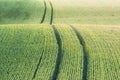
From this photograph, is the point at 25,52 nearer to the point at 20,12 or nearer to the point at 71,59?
the point at 71,59

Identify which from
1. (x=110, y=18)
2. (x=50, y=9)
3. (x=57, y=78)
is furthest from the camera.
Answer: (x=50, y=9)

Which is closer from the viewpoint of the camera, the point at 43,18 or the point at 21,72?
the point at 21,72

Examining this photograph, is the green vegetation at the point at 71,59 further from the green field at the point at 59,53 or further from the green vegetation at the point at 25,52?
the green vegetation at the point at 25,52

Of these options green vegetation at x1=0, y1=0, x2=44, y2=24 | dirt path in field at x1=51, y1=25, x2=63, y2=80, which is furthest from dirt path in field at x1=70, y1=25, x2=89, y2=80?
green vegetation at x1=0, y1=0, x2=44, y2=24

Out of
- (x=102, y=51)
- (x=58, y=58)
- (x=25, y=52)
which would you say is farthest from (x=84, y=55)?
(x=25, y=52)

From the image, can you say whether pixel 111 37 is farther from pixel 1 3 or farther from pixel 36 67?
pixel 1 3

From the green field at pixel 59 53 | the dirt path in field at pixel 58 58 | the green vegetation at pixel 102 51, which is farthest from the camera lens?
the green vegetation at pixel 102 51

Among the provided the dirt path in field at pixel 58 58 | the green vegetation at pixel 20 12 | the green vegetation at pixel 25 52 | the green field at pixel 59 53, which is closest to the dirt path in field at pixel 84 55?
the green field at pixel 59 53

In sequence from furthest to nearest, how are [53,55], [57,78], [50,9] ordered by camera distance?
[50,9] → [53,55] → [57,78]

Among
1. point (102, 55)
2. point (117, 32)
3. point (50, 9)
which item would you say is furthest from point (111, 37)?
point (50, 9)

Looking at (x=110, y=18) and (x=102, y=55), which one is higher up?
(x=102, y=55)

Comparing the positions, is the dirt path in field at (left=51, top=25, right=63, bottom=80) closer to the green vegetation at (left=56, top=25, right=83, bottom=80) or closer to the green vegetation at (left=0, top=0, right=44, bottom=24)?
the green vegetation at (left=56, top=25, right=83, bottom=80)
